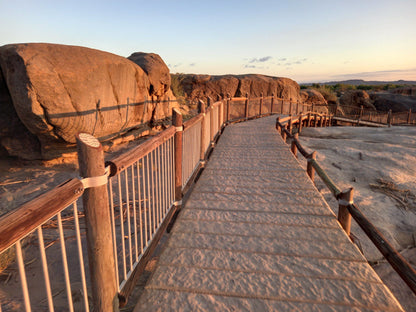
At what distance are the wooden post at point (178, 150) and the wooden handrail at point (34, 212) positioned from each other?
2342 millimetres

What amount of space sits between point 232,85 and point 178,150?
2023cm

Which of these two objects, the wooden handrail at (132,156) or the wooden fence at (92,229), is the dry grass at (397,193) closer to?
the wooden fence at (92,229)

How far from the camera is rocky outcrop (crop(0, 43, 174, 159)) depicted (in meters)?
5.94

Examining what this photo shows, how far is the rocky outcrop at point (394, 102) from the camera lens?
34184mm

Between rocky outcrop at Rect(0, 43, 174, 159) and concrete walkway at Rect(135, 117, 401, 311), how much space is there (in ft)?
10.1

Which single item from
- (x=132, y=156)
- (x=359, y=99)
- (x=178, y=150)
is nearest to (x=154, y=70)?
(x=178, y=150)

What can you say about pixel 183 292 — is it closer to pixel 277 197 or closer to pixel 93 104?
pixel 277 197

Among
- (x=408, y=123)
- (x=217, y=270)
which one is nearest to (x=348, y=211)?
(x=217, y=270)

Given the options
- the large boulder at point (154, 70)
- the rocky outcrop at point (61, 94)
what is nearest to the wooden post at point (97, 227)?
the rocky outcrop at point (61, 94)

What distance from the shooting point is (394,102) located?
115ft

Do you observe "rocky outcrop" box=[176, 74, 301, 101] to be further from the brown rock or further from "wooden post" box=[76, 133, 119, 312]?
"wooden post" box=[76, 133, 119, 312]

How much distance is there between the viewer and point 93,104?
23.7 feet

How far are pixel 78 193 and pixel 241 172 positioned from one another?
4.65m

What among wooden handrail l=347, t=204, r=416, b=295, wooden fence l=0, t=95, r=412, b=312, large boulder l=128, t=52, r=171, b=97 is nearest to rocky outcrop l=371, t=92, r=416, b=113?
large boulder l=128, t=52, r=171, b=97
